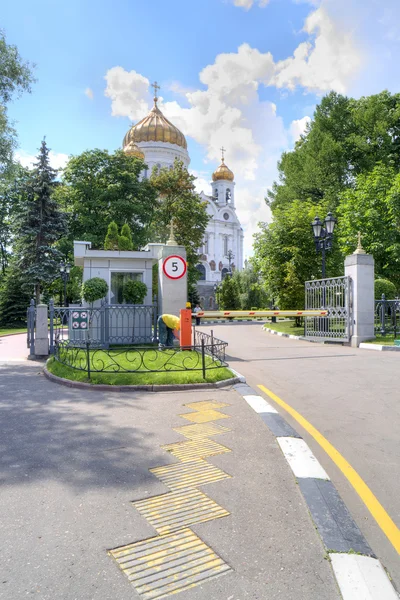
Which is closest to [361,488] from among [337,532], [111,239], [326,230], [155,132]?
[337,532]

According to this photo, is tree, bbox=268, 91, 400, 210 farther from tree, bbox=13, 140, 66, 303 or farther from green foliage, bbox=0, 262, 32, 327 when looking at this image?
green foliage, bbox=0, 262, 32, 327

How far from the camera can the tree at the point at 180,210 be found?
126 feet

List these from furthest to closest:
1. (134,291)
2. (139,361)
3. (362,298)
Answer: (362,298) < (134,291) < (139,361)

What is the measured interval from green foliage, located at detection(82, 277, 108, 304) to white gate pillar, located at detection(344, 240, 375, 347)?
8.80m

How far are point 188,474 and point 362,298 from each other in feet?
42.8

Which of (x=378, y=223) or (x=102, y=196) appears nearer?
(x=378, y=223)

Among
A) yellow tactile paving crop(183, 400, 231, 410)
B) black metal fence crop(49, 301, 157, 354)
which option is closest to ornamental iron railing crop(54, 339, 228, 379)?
Result: yellow tactile paving crop(183, 400, 231, 410)

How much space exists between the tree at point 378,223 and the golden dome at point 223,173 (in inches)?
2691

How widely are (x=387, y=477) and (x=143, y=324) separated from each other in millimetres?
11373

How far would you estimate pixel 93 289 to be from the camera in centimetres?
1379

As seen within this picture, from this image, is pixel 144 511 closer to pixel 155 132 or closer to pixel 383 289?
pixel 383 289

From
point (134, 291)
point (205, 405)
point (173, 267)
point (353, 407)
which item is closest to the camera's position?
point (353, 407)

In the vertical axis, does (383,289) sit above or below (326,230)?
below

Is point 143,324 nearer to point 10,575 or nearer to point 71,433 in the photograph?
point 71,433
